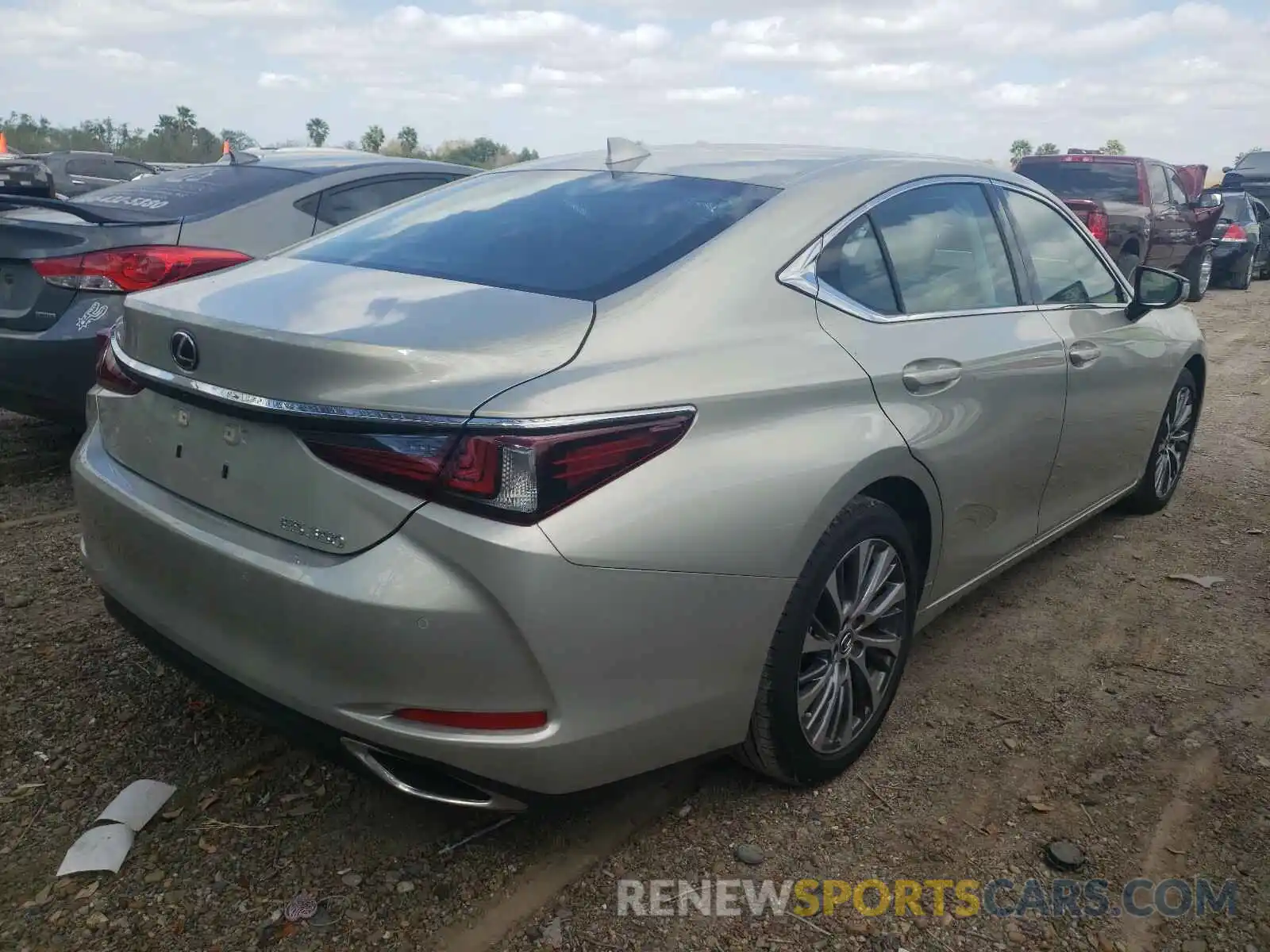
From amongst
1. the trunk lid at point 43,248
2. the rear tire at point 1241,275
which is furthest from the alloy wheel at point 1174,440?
the rear tire at point 1241,275

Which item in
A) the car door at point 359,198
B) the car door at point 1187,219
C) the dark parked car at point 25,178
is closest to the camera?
the car door at point 359,198

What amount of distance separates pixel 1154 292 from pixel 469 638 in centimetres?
334

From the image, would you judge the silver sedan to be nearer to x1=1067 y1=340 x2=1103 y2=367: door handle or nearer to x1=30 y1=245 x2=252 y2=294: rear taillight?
x1=1067 y1=340 x2=1103 y2=367: door handle

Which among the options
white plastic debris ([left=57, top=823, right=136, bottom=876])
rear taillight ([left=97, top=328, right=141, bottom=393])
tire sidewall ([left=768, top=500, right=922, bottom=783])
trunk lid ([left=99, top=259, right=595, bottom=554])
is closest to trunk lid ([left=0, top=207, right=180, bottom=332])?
rear taillight ([left=97, top=328, right=141, bottom=393])

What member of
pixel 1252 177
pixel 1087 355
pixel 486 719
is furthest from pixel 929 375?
pixel 1252 177

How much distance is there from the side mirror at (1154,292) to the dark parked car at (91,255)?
332 centimetres

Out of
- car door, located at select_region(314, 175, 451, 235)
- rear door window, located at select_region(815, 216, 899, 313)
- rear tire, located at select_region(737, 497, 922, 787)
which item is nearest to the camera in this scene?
rear tire, located at select_region(737, 497, 922, 787)

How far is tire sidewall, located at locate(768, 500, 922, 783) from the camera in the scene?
236 cm

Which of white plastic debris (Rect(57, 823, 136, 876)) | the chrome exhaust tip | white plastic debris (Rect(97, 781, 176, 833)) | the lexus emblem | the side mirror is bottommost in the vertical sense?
white plastic debris (Rect(57, 823, 136, 876))

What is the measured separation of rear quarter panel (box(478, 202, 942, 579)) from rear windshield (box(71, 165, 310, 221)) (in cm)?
309

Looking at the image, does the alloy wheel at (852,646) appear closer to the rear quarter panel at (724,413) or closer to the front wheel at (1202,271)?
the rear quarter panel at (724,413)

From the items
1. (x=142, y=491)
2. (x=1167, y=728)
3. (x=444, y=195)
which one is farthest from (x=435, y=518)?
(x=1167, y=728)

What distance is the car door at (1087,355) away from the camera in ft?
11.7

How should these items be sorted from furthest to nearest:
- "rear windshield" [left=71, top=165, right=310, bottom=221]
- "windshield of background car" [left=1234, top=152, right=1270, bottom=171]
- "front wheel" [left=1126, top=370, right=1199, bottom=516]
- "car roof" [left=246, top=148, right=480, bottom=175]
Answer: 1. "windshield of background car" [left=1234, top=152, right=1270, bottom=171]
2. "car roof" [left=246, top=148, right=480, bottom=175]
3. "front wheel" [left=1126, top=370, right=1199, bottom=516]
4. "rear windshield" [left=71, top=165, right=310, bottom=221]
